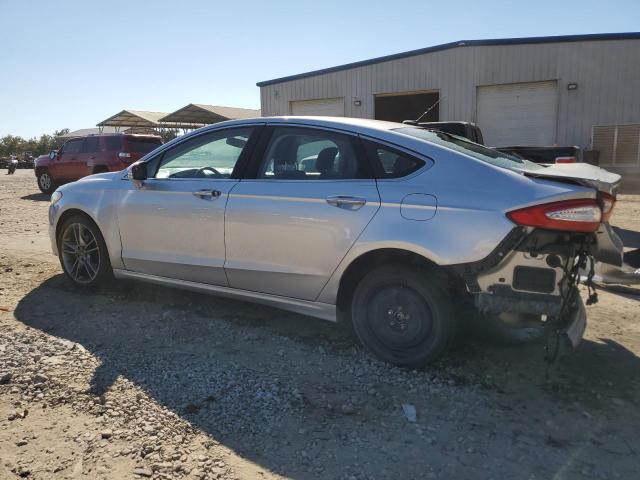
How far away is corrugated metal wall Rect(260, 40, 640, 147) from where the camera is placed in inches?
583

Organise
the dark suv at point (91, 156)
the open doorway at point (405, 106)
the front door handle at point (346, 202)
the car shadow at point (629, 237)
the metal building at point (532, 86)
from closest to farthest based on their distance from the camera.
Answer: the front door handle at point (346, 202)
the car shadow at point (629, 237)
the dark suv at point (91, 156)
the metal building at point (532, 86)
the open doorway at point (405, 106)

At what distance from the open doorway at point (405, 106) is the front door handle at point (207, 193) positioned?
15.3 metres

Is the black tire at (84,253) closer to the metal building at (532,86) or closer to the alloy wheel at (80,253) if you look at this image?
the alloy wheel at (80,253)

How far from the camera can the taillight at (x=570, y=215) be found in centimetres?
284

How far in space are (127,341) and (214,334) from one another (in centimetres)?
64

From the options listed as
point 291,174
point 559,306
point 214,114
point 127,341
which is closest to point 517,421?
point 559,306

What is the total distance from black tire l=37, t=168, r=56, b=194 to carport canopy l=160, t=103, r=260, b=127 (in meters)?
17.5

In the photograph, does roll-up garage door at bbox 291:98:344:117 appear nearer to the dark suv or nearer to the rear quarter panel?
the dark suv

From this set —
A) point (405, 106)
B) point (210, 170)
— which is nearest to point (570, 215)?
point (210, 170)

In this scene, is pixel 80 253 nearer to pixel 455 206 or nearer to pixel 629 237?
pixel 455 206

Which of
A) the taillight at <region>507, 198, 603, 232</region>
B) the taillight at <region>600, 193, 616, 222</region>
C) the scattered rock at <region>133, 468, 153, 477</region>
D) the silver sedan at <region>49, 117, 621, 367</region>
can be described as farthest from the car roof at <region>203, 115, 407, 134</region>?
the scattered rock at <region>133, 468, 153, 477</region>

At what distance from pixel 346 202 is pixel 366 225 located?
21 centimetres

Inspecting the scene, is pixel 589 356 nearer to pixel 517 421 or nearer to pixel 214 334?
pixel 517 421

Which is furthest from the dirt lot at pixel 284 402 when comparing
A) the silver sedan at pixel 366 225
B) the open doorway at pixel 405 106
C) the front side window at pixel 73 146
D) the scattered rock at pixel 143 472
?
the open doorway at pixel 405 106
